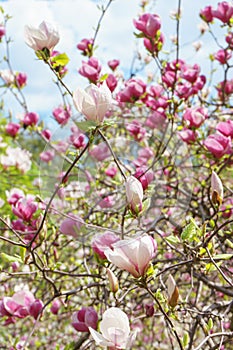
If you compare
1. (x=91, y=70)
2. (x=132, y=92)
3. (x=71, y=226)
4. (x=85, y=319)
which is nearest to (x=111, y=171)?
(x=132, y=92)

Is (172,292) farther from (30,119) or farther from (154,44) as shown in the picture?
(30,119)

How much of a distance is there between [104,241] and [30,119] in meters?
1.13

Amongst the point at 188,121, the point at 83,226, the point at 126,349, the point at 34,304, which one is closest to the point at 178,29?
the point at 188,121

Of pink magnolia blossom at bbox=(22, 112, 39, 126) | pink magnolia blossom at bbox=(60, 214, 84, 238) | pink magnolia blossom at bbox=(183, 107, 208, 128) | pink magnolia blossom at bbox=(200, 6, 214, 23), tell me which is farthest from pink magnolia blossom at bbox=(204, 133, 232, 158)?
pink magnolia blossom at bbox=(22, 112, 39, 126)

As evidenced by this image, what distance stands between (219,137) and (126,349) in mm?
585

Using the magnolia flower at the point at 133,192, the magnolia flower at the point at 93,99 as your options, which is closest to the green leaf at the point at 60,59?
the magnolia flower at the point at 93,99

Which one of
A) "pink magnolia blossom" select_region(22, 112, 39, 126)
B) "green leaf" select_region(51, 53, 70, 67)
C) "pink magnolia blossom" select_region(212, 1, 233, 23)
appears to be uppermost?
"pink magnolia blossom" select_region(212, 1, 233, 23)

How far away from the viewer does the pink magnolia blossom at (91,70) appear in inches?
48.4

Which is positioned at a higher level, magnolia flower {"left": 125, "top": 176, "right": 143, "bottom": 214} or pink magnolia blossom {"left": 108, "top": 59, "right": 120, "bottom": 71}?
pink magnolia blossom {"left": 108, "top": 59, "right": 120, "bottom": 71}

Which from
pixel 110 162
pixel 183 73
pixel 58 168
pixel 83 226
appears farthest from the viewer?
pixel 183 73

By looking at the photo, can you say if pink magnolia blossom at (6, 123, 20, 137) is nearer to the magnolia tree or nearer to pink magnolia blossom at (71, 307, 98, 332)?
the magnolia tree

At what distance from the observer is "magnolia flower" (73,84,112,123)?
2.29 ft

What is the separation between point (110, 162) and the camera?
1347mm

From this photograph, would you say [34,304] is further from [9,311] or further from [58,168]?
[58,168]
